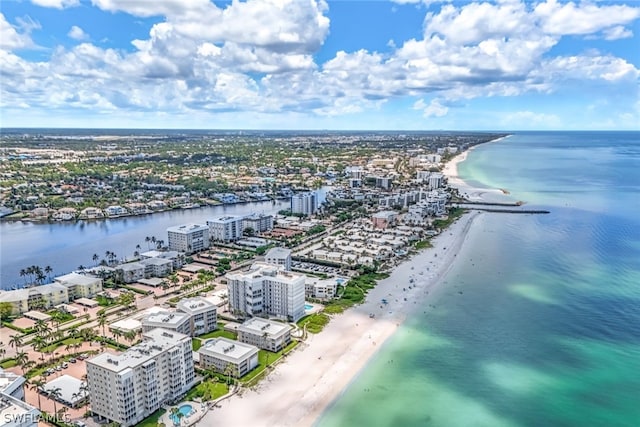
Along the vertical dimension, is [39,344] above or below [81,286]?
below

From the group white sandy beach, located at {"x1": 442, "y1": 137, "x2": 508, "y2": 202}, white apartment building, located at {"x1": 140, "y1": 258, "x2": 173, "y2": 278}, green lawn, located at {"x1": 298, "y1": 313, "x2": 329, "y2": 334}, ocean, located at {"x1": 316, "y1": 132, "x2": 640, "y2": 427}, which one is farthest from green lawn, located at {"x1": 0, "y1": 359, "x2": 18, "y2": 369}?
white sandy beach, located at {"x1": 442, "y1": 137, "x2": 508, "y2": 202}

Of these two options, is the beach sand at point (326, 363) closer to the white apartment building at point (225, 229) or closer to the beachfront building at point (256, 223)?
the white apartment building at point (225, 229)

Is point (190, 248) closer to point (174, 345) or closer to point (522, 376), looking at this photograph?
point (174, 345)

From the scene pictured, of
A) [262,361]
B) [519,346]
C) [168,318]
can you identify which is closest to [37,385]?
[168,318]

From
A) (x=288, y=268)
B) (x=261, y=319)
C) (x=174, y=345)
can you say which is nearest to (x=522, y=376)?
(x=261, y=319)

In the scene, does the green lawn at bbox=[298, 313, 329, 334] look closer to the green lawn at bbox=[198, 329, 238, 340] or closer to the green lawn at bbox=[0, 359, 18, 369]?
the green lawn at bbox=[198, 329, 238, 340]

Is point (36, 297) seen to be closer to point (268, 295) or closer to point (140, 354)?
point (268, 295)

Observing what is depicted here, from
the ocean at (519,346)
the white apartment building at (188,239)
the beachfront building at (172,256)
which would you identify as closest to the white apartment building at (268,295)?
the ocean at (519,346)
